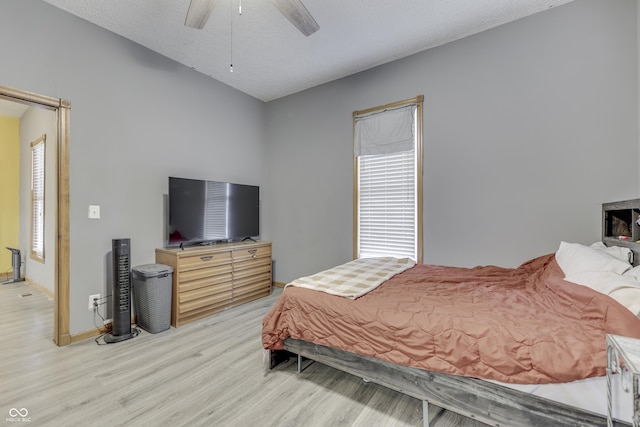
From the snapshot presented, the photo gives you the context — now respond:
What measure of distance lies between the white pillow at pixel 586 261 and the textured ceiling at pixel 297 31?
213cm

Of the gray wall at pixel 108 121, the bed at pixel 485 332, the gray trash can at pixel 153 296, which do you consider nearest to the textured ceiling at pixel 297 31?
the gray wall at pixel 108 121

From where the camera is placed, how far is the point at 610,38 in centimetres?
215

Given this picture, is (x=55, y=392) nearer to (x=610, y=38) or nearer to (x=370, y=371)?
(x=370, y=371)

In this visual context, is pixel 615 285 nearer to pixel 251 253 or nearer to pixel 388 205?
pixel 388 205

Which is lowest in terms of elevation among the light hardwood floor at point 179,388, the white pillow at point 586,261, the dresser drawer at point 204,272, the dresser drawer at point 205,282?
the light hardwood floor at point 179,388

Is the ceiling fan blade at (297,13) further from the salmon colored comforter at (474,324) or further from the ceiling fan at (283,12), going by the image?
the salmon colored comforter at (474,324)

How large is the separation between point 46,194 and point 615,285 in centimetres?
559

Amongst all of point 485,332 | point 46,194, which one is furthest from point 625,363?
point 46,194

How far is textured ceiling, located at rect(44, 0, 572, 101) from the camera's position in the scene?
2295mm

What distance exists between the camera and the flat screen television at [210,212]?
2.98 meters

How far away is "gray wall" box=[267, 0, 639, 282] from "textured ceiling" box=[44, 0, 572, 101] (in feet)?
0.75

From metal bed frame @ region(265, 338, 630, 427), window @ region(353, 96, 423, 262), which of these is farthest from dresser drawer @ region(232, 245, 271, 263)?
metal bed frame @ region(265, 338, 630, 427)

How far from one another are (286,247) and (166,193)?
1.80 meters

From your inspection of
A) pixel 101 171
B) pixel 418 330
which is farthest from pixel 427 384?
pixel 101 171
